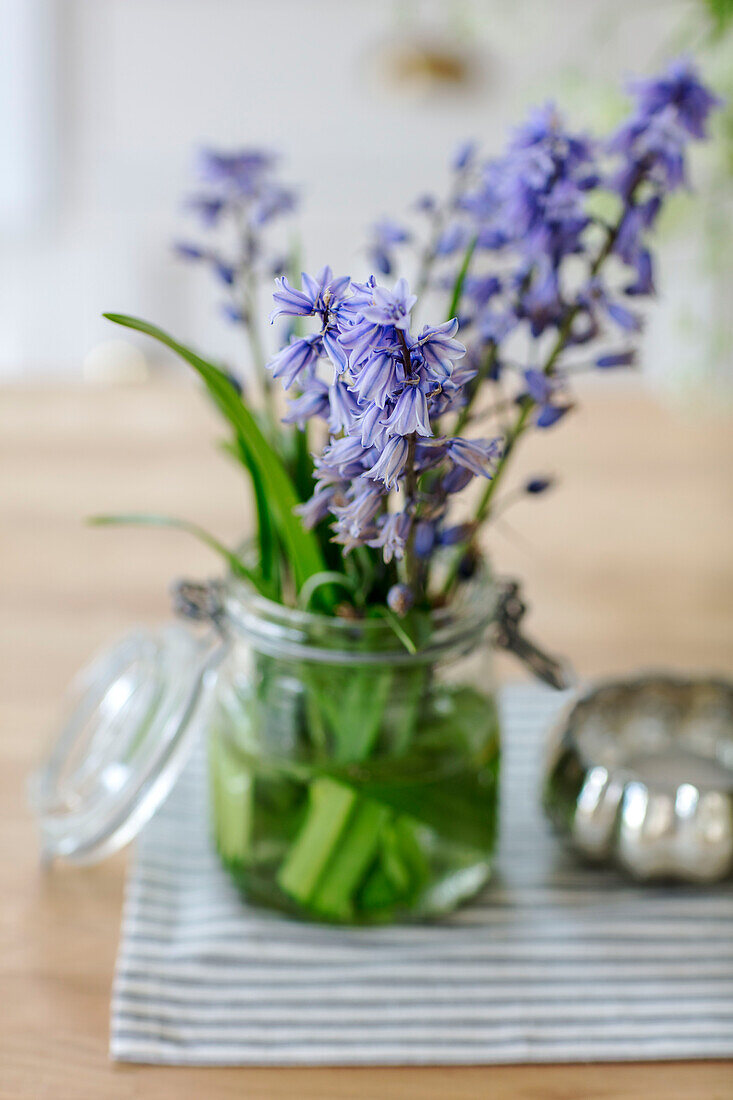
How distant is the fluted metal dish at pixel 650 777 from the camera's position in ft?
1.88

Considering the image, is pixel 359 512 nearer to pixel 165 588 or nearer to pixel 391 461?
pixel 391 461

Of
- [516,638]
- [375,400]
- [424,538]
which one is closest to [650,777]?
[516,638]

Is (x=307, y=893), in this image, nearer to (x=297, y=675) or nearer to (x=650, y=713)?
(x=297, y=675)

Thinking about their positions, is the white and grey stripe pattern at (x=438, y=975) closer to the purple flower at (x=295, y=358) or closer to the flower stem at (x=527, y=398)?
the flower stem at (x=527, y=398)

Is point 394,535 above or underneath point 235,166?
underneath

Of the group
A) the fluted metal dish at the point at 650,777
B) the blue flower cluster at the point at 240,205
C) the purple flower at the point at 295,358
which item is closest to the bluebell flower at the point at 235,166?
the blue flower cluster at the point at 240,205

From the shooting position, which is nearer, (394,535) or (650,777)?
(394,535)

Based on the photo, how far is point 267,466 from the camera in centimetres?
48

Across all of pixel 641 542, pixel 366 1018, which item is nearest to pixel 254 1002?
pixel 366 1018

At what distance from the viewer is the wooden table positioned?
0.50m

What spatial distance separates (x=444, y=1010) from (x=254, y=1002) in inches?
3.4

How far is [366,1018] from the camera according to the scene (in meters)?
0.53

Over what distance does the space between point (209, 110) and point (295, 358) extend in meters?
2.52

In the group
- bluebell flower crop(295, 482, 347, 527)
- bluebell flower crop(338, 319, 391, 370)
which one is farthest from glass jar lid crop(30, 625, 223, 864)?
bluebell flower crop(338, 319, 391, 370)
